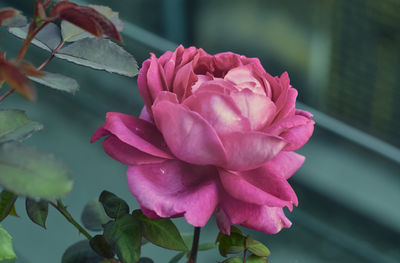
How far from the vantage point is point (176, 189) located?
26cm

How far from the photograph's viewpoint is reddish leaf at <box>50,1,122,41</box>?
0.20 meters

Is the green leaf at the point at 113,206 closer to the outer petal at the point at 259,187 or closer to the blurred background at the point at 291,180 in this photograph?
the outer petal at the point at 259,187

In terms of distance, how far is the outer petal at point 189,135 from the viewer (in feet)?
0.79

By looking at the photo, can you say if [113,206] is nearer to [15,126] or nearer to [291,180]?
[15,126]

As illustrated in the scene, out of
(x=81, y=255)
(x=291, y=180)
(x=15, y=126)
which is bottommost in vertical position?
(x=291, y=180)

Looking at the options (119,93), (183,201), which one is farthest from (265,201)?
(119,93)

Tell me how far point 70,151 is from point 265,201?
49cm

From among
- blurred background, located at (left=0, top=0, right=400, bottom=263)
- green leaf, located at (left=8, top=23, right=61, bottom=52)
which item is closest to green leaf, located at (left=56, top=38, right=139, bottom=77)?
green leaf, located at (left=8, top=23, right=61, bottom=52)

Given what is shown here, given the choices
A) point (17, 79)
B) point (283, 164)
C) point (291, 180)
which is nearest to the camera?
point (17, 79)

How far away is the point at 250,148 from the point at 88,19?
3.5 inches

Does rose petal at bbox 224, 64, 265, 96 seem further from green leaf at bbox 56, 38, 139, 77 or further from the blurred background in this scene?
the blurred background

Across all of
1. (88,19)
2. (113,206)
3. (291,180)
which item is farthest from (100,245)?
(291,180)

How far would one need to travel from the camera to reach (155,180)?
256mm

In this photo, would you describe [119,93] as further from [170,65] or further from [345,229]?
[170,65]
